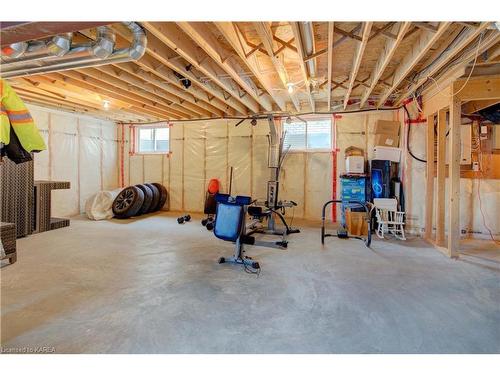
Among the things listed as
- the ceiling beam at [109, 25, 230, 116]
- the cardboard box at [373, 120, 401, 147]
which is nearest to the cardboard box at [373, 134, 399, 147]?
the cardboard box at [373, 120, 401, 147]

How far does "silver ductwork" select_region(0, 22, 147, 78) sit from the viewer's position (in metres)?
2.62

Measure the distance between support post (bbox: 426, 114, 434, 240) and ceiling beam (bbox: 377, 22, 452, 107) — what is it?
3.06 ft

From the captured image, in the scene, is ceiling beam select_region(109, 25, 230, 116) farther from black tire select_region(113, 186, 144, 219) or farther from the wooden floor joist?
black tire select_region(113, 186, 144, 219)

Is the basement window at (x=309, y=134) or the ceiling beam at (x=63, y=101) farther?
the basement window at (x=309, y=134)

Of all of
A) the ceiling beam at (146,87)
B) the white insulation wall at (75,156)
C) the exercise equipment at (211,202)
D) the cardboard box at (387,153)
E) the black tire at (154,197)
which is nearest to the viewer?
the ceiling beam at (146,87)

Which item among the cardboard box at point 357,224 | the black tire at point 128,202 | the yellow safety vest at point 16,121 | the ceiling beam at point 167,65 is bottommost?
the cardboard box at point 357,224

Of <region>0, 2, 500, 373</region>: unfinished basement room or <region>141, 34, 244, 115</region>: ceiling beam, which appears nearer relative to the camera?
<region>0, 2, 500, 373</region>: unfinished basement room

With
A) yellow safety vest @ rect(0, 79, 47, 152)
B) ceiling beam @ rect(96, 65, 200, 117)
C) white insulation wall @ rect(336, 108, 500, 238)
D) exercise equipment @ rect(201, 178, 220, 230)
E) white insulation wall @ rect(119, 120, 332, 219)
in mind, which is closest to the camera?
yellow safety vest @ rect(0, 79, 47, 152)

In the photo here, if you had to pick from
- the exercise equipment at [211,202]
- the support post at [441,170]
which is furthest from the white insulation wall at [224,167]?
the support post at [441,170]

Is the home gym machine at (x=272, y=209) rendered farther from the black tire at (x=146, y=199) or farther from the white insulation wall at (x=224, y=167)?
the black tire at (x=146, y=199)

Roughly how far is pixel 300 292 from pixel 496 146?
457 centimetres

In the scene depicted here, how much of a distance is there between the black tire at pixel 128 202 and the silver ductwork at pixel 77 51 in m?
3.48

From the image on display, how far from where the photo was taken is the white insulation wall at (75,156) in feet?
19.2
